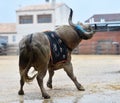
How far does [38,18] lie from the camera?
82.8 meters

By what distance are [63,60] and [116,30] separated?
1894 inches

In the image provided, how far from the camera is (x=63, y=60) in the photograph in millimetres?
11266

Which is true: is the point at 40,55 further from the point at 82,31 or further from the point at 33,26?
the point at 33,26

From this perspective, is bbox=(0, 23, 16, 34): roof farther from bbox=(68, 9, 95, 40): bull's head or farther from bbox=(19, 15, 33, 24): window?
bbox=(68, 9, 95, 40): bull's head

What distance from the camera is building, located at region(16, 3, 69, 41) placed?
80.7 m

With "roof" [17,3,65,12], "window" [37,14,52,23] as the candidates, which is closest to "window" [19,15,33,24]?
"window" [37,14,52,23]

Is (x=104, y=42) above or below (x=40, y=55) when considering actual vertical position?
below

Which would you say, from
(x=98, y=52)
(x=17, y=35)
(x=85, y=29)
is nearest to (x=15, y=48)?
(x=98, y=52)

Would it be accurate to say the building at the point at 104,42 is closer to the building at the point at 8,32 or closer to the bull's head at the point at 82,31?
the building at the point at 8,32

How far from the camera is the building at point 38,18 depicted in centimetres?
8069

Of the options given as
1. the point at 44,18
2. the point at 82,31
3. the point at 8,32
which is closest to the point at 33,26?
the point at 44,18

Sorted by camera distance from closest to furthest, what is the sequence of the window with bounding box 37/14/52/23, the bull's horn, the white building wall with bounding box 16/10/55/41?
the bull's horn < the white building wall with bounding box 16/10/55/41 < the window with bounding box 37/14/52/23

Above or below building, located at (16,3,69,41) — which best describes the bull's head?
above

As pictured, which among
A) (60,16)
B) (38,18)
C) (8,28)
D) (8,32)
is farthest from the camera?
(8,28)
